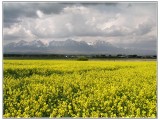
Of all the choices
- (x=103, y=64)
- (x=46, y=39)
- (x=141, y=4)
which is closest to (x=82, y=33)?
(x=46, y=39)

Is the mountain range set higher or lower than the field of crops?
higher

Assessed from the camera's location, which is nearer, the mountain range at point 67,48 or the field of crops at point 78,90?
the field of crops at point 78,90

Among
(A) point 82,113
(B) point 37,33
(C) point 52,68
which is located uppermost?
(B) point 37,33

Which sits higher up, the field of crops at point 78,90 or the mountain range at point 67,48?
the mountain range at point 67,48

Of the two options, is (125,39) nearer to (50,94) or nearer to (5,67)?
(50,94)

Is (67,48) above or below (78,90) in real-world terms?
above
